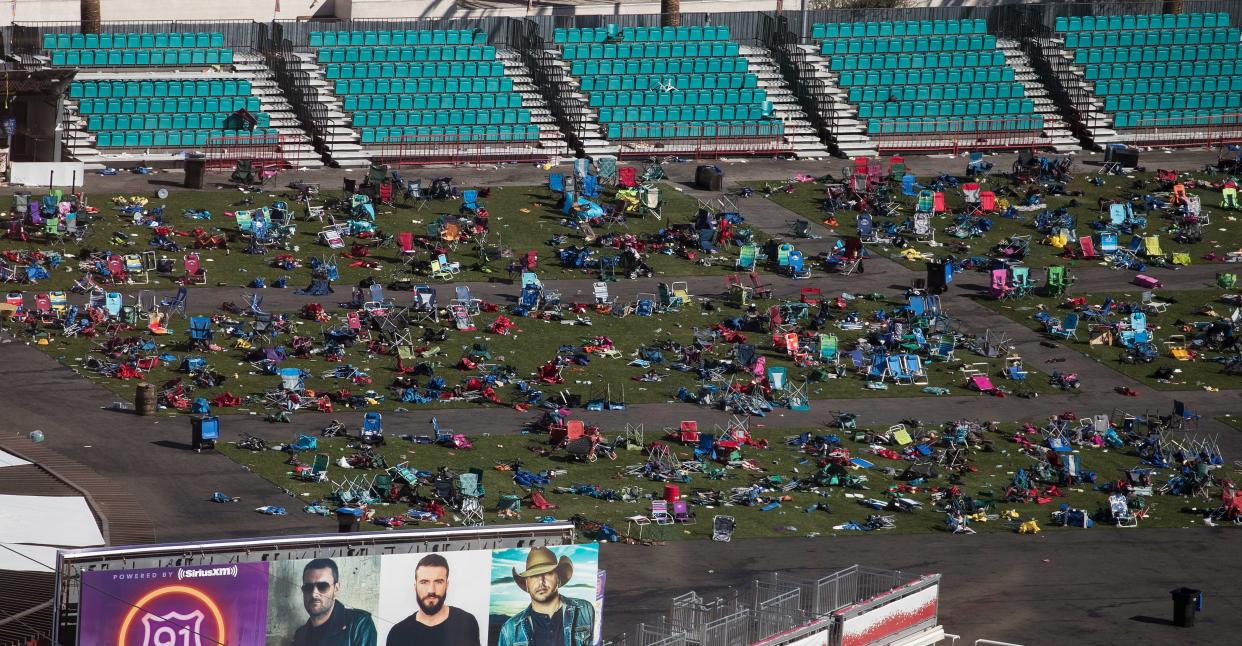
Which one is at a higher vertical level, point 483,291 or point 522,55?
point 522,55

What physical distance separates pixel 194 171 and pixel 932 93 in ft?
88.2

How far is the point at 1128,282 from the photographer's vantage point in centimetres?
6062

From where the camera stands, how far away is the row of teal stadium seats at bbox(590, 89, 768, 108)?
233ft

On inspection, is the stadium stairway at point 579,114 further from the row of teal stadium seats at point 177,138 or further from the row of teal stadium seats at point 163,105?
the row of teal stadium seats at point 163,105

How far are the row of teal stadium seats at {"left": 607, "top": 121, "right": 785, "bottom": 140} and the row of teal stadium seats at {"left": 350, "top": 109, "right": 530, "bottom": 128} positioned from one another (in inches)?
129

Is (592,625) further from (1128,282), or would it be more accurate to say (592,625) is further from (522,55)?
(522,55)

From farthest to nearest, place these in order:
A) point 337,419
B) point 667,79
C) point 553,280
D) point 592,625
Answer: point 667,79
point 553,280
point 337,419
point 592,625

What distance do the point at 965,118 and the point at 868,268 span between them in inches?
585

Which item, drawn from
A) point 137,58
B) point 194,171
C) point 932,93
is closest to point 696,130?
point 932,93

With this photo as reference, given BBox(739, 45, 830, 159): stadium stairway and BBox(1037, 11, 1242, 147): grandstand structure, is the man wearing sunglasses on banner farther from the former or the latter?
BBox(1037, 11, 1242, 147): grandstand structure

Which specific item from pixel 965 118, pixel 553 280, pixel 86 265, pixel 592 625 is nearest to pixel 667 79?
pixel 965 118

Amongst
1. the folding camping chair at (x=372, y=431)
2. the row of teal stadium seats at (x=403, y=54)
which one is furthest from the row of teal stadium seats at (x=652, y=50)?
the folding camping chair at (x=372, y=431)

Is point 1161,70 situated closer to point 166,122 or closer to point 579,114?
point 579,114

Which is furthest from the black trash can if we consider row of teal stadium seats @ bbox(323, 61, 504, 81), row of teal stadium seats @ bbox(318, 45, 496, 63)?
row of teal stadium seats @ bbox(318, 45, 496, 63)
